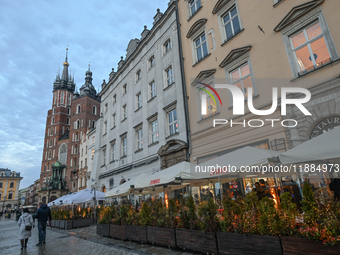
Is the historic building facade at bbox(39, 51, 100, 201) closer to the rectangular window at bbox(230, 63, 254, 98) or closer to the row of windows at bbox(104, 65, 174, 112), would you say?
the row of windows at bbox(104, 65, 174, 112)

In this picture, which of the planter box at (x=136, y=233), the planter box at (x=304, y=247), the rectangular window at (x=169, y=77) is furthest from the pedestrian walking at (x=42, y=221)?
the rectangular window at (x=169, y=77)

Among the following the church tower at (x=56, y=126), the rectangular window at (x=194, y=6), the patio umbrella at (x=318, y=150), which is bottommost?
the patio umbrella at (x=318, y=150)

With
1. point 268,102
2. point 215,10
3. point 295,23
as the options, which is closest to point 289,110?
point 268,102

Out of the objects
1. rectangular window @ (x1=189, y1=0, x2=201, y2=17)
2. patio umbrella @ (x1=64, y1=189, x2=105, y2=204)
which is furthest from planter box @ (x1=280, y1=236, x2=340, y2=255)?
patio umbrella @ (x1=64, y1=189, x2=105, y2=204)

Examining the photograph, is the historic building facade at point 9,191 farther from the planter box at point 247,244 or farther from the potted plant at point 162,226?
the planter box at point 247,244

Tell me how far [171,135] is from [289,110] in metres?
8.26

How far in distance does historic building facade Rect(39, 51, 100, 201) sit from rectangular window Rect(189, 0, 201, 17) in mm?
34011

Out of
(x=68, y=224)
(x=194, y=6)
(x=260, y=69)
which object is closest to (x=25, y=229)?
(x=68, y=224)

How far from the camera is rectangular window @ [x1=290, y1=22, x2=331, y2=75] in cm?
871

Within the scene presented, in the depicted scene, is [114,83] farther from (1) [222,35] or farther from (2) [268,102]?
(2) [268,102]

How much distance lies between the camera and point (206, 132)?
42.6 ft

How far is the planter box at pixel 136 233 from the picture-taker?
26.3 feet

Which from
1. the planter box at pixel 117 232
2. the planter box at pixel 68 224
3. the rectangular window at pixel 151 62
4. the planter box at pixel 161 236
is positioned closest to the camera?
the planter box at pixel 161 236

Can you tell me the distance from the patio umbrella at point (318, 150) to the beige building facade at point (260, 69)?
3777 millimetres
